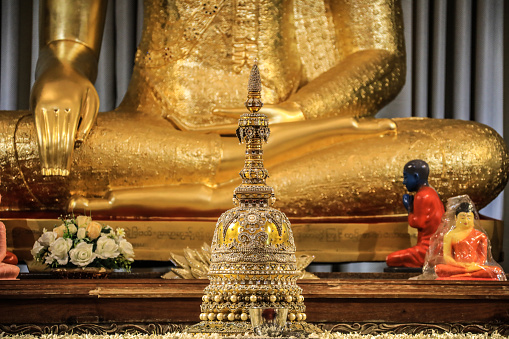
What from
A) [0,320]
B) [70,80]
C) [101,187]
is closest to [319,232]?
[101,187]

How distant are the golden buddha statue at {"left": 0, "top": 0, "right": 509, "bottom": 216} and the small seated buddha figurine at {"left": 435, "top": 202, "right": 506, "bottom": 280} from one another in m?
0.88

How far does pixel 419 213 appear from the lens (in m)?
2.60

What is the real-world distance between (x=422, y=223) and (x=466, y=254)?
45cm

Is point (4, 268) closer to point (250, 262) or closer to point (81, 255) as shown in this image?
point (81, 255)

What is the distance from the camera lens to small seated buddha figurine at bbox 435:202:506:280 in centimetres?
213

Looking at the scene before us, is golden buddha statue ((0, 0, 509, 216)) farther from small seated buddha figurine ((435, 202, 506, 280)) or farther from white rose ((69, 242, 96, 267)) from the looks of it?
small seated buddha figurine ((435, 202, 506, 280))

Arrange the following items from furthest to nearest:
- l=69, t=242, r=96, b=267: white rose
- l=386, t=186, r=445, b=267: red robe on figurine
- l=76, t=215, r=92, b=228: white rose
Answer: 1. l=386, t=186, r=445, b=267: red robe on figurine
2. l=76, t=215, r=92, b=228: white rose
3. l=69, t=242, r=96, b=267: white rose

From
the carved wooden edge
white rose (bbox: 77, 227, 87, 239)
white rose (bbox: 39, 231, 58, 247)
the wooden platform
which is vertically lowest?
the carved wooden edge

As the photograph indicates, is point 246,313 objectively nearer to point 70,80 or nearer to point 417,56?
point 70,80

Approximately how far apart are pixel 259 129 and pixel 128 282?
2.00ft

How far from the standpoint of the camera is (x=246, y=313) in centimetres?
127

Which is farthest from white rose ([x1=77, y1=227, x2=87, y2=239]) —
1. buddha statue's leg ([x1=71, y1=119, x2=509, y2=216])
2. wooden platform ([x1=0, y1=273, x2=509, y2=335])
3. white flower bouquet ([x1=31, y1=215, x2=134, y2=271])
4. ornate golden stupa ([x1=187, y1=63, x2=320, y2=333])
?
ornate golden stupa ([x1=187, y1=63, x2=320, y2=333])

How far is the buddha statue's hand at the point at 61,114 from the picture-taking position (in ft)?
9.52

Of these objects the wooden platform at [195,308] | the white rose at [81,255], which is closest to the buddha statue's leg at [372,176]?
the white rose at [81,255]
